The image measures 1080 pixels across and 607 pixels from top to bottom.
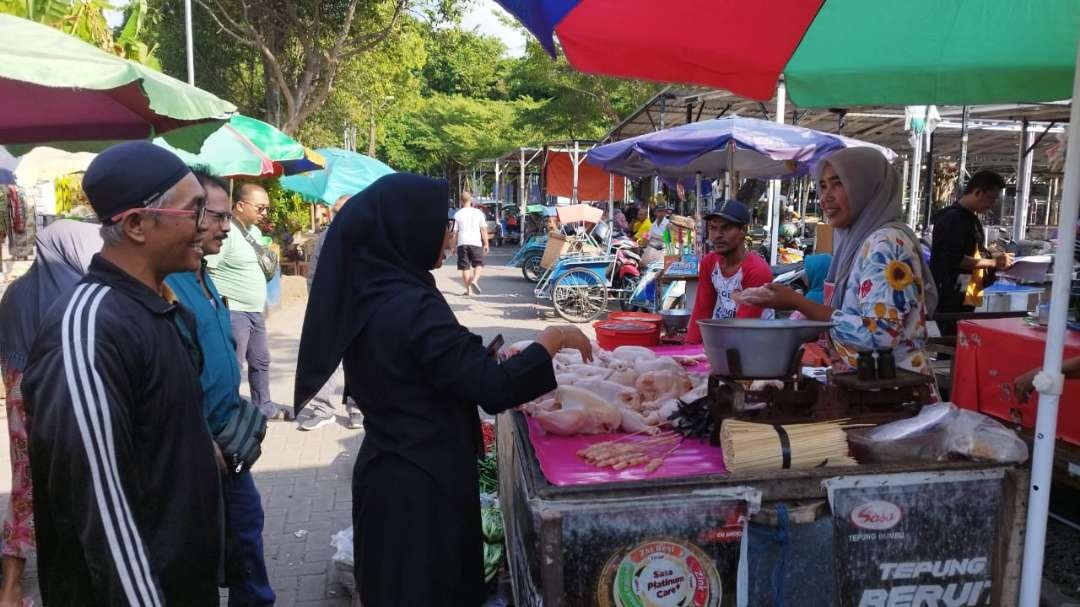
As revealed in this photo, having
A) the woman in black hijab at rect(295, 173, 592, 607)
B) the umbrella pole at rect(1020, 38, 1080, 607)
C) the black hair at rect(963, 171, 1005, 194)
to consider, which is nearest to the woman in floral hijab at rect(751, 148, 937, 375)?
the umbrella pole at rect(1020, 38, 1080, 607)

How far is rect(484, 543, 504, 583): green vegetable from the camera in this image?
3.37 m

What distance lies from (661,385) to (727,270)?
4.90 ft

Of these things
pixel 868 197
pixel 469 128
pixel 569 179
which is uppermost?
pixel 469 128

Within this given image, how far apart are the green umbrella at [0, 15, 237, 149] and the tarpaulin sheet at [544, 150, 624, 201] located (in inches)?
608

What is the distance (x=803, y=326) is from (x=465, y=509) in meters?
1.18

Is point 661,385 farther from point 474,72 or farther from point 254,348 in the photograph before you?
point 474,72

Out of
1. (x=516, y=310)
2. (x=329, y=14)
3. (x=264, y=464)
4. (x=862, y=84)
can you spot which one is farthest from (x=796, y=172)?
(x=329, y=14)

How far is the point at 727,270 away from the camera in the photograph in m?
4.31

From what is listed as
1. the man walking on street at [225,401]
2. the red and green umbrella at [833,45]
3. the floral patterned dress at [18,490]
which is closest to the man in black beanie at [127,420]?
the man walking on street at [225,401]

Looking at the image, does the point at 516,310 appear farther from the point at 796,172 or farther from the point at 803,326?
the point at 803,326

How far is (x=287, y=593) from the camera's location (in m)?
3.75

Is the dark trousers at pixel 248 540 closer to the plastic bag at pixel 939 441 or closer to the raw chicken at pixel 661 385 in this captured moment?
the raw chicken at pixel 661 385

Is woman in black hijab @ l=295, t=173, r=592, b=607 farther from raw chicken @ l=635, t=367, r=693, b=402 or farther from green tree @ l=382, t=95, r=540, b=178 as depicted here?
green tree @ l=382, t=95, r=540, b=178

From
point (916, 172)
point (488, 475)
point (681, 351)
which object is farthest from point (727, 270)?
point (916, 172)
